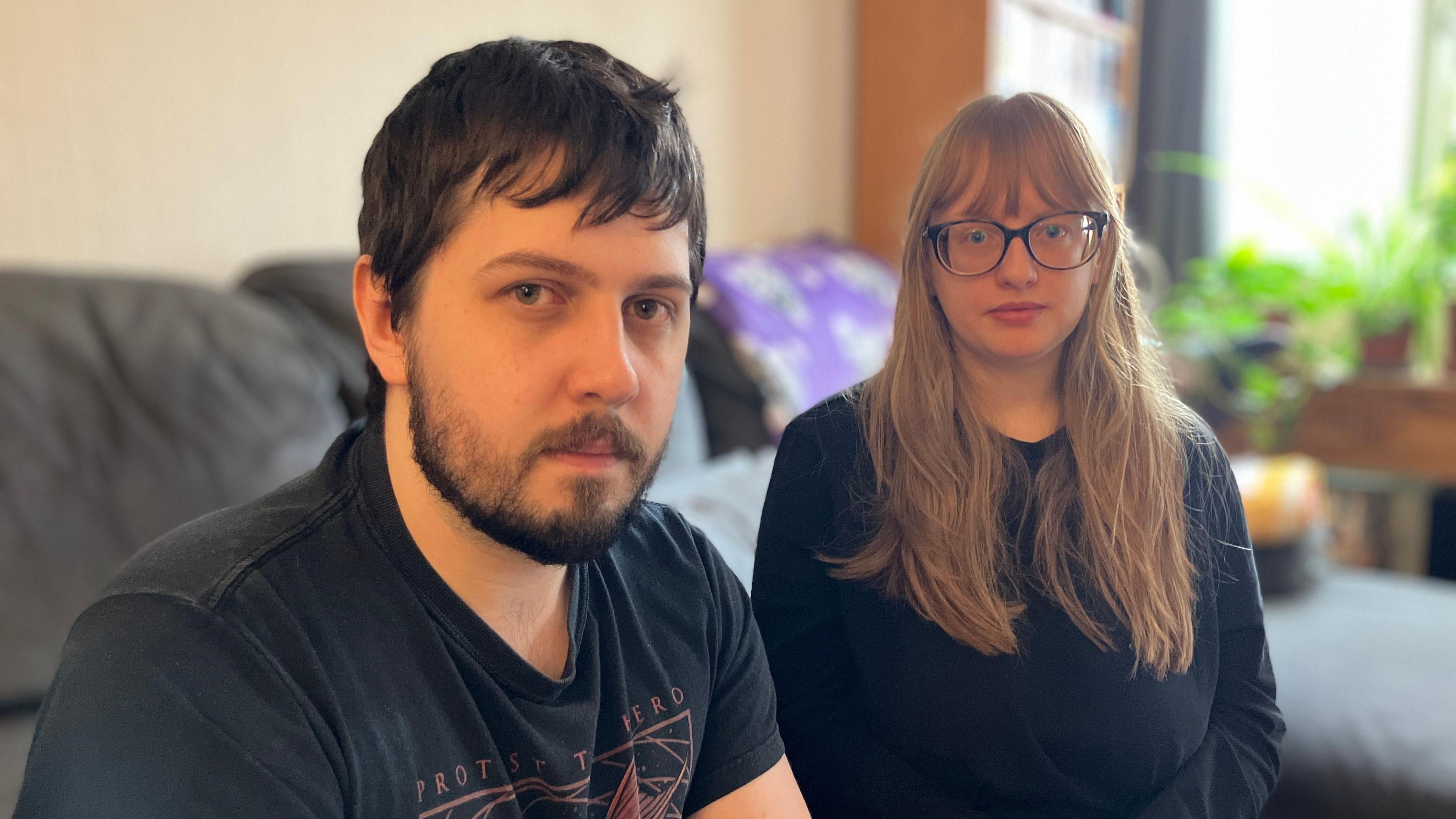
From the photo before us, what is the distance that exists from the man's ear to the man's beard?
18 millimetres

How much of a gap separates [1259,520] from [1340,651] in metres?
0.22

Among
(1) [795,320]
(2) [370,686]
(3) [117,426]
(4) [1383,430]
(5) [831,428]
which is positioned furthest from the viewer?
(4) [1383,430]

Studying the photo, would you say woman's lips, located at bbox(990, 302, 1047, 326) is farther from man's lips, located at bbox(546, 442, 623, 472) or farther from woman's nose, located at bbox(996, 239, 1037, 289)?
man's lips, located at bbox(546, 442, 623, 472)

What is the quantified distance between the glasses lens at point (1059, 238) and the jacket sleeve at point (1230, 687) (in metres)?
0.15

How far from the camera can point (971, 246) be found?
65cm

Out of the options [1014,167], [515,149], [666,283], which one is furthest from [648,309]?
[1014,167]

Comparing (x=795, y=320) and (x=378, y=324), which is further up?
(x=378, y=324)

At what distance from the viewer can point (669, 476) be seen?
1.42 metres

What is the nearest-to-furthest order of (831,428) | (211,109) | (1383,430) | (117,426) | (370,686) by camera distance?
(370,686)
(831,428)
(117,426)
(211,109)
(1383,430)

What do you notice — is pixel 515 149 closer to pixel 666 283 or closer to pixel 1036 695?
pixel 666 283

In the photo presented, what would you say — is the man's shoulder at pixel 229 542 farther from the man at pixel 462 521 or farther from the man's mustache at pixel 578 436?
the man's mustache at pixel 578 436

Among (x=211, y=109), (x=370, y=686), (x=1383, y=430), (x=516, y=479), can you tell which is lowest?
(x=1383, y=430)

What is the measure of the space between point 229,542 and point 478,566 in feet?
0.46

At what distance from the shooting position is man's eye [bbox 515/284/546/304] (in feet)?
2.11
